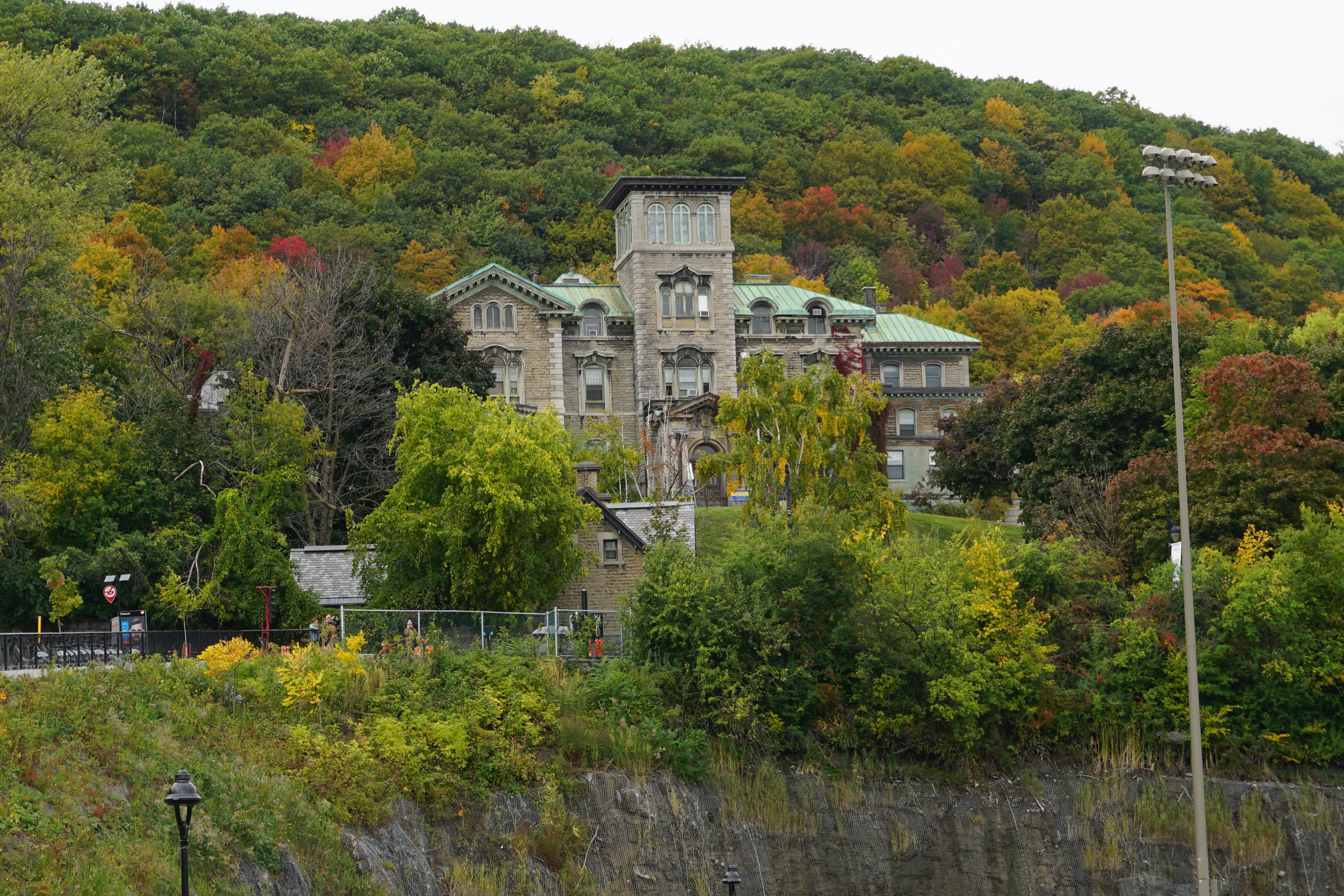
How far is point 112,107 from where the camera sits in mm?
113375

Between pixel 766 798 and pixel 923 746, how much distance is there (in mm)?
4383

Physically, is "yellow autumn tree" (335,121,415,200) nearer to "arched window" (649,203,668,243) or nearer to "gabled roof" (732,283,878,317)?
"arched window" (649,203,668,243)

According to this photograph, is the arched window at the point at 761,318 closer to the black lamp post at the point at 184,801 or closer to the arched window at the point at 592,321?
the arched window at the point at 592,321

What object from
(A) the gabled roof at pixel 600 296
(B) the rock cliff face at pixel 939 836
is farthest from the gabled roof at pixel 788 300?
(B) the rock cliff face at pixel 939 836

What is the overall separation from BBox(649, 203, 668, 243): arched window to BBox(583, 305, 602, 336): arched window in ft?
14.2

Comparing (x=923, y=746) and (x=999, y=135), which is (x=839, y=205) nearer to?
(x=999, y=135)

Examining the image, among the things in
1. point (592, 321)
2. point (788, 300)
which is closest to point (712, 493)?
point (592, 321)

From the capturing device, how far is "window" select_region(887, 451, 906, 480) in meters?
70.6

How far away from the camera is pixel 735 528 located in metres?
48.3

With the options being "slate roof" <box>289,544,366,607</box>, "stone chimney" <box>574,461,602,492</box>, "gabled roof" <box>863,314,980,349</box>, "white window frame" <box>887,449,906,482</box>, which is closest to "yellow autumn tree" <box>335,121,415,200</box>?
"gabled roof" <box>863,314,980,349</box>

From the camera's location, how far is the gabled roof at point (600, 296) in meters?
69.9

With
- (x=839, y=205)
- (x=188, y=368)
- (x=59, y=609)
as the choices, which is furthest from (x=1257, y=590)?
(x=839, y=205)

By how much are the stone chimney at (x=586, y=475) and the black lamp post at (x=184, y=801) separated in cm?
2570

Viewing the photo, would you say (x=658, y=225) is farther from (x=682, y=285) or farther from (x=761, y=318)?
(x=761, y=318)
